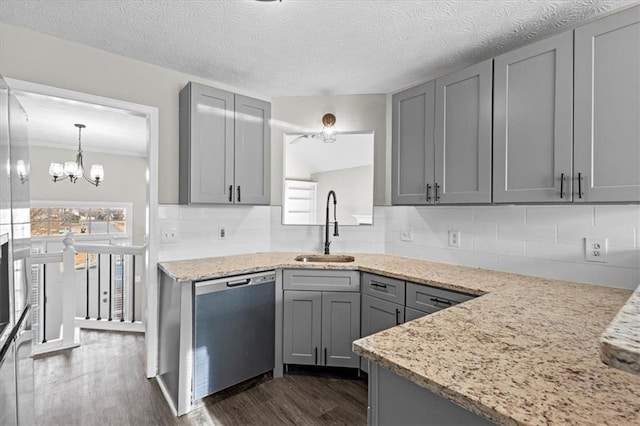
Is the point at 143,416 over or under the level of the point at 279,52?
under

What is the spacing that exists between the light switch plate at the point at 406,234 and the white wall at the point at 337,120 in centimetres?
31

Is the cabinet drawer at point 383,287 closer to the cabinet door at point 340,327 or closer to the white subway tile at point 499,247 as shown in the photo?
the cabinet door at point 340,327

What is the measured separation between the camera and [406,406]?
935 millimetres

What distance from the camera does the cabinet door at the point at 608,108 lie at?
4.72ft

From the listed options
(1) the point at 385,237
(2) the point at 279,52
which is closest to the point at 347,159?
(1) the point at 385,237

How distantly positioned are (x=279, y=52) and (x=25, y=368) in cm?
223

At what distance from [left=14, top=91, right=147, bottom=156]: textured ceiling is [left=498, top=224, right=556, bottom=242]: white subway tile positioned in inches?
123

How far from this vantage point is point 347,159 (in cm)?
300

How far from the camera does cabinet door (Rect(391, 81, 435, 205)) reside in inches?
89.6

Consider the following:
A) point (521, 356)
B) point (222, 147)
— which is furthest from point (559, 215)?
point (222, 147)

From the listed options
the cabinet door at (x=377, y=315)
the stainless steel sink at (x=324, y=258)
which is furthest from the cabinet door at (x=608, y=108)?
the stainless steel sink at (x=324, y=258)

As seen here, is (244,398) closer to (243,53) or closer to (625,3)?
(243,53)

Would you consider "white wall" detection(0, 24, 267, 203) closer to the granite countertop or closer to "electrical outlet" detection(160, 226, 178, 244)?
"electrical outlet" detection(160, 226, 178, 244)

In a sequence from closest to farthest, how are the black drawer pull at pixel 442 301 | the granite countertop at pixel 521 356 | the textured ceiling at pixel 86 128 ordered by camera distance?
1. the granite countertop at pixel 521 356
2. the black drawer pull at pixel 442 301
3. the textured ceiling at pixel 86 128
